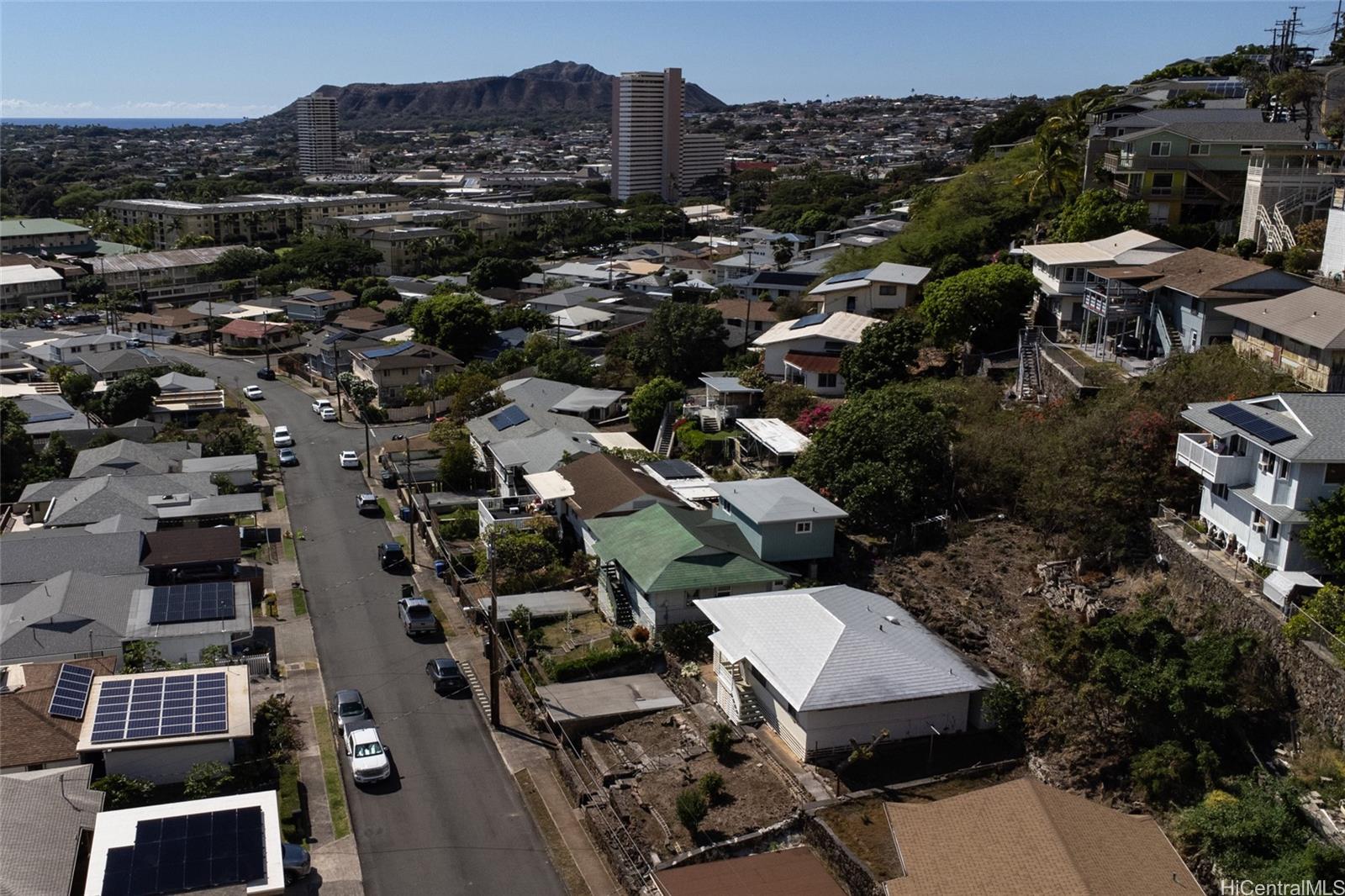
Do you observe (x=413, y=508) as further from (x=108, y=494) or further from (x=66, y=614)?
(x=66, y=614)

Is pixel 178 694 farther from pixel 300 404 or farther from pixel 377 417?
pixel 300 404

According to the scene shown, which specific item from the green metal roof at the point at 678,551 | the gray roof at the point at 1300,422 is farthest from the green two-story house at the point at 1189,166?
the green metal roof at the point at 678,551

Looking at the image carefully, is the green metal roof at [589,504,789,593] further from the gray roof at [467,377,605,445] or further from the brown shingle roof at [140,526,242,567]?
the gray roof at [467,377,605,445]

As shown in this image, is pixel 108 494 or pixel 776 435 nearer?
pixel 108 494

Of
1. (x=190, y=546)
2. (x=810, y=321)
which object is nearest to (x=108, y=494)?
(x=190, y=546)

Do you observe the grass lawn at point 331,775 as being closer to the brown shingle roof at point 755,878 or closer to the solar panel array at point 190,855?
the solar panel array at point 190,855
